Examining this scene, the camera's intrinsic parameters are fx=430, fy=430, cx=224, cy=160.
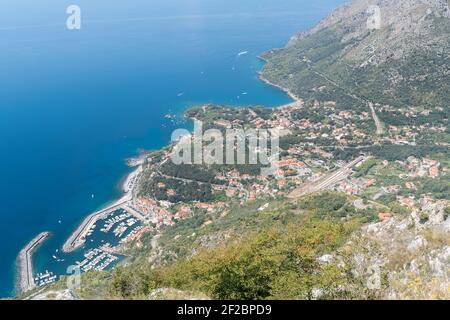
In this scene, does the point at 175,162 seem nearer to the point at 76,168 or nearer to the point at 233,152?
the point at 233,152

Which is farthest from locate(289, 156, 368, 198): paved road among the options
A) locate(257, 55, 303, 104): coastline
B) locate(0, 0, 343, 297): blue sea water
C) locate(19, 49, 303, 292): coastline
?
locate(257, 55, 303, 104): coastline

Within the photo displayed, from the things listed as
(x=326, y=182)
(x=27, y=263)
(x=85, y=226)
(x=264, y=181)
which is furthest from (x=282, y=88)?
(x=27, y=263)

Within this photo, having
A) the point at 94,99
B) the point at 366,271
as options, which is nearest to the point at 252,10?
the point at 94,99

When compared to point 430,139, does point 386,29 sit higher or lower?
higher

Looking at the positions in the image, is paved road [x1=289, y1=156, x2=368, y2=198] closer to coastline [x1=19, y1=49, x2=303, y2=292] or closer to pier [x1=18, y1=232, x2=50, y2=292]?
coastline [x1=19, y1=49, x2=303, y2=292]

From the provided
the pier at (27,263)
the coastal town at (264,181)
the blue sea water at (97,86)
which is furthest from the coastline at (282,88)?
the pier at (27,263)

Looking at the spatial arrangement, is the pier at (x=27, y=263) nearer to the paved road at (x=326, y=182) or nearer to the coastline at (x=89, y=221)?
the coastline at (x=89, y=221)
